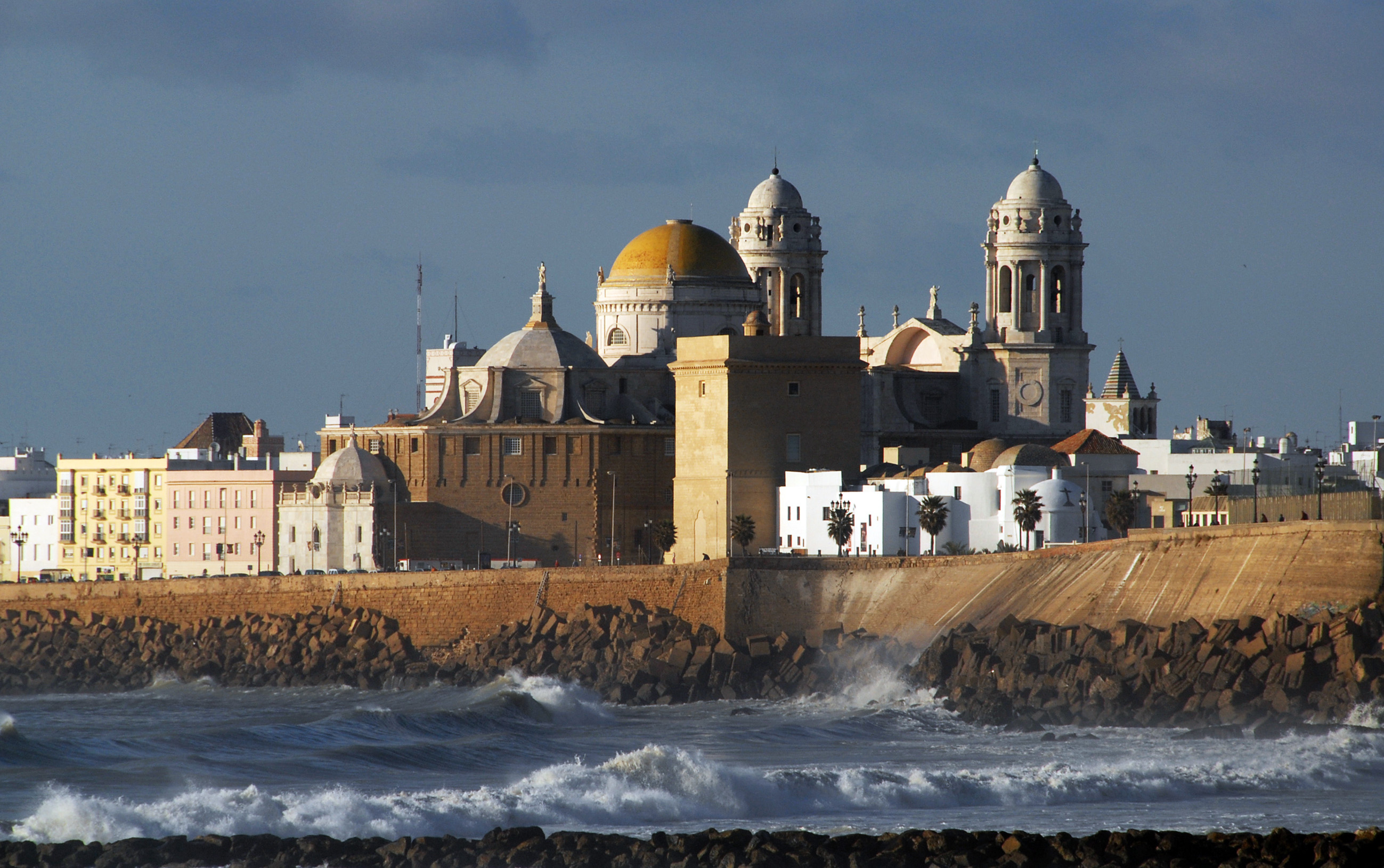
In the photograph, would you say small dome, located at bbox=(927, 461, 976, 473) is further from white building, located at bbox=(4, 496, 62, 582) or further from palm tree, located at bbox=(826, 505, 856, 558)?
white building, located at bbox=(4, 496, 62, 582)

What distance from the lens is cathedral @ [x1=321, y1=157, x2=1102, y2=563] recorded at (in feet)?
247

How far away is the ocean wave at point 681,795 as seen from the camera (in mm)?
35875

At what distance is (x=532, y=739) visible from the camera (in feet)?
163

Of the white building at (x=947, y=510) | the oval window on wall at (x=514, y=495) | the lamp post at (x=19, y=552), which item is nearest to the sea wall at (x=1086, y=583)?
the white building at (x=947, y=510)

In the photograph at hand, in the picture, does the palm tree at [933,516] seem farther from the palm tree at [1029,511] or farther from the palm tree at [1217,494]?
the palm tree at [1217,494]

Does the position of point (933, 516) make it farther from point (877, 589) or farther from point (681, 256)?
point (681, 256)

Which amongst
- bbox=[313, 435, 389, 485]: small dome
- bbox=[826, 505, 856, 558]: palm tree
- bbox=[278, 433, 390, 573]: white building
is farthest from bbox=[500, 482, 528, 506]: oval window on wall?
bbox=[826, 505, 856, 558]: palm tree

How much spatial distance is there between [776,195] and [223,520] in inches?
858

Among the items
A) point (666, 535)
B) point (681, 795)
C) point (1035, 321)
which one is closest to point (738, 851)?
point (681, 795)

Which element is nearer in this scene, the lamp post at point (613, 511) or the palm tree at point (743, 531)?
the palm tree at point (743, 531)

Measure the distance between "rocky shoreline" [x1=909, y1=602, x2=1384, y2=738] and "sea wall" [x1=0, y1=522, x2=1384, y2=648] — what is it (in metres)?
1.16

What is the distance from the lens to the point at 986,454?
72.1 m

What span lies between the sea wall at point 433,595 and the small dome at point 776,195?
26.1m

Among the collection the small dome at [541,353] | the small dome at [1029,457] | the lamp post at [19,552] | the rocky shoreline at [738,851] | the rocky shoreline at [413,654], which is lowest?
the rocky shoreline at [738,851]
